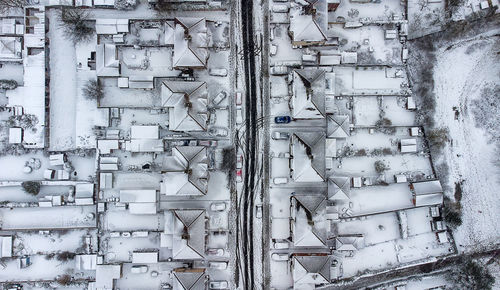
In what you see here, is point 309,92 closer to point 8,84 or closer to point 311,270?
point 311,270

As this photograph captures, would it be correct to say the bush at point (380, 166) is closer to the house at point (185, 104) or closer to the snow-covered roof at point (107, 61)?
the house at point (185, 104)

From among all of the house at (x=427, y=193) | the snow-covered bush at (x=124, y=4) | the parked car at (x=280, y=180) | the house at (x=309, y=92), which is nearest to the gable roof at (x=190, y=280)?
the parked car at (x=280, y=180)

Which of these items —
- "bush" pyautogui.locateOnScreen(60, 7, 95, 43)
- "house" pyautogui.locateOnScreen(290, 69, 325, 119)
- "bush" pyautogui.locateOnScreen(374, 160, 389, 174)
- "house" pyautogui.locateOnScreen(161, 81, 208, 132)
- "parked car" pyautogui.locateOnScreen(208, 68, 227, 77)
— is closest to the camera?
"house" pyautogui.locateOnScreen(161, 81, 208, 132)

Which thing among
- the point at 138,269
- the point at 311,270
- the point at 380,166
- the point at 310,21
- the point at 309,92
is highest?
the point at 310,21

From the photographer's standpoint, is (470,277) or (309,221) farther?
(470,277)

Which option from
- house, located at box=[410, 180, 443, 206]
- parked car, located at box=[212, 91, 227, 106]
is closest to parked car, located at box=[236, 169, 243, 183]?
parked car, located at box=[212, 91, 227, 106]

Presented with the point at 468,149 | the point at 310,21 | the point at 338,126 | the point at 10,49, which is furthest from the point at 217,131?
the point at 468,149

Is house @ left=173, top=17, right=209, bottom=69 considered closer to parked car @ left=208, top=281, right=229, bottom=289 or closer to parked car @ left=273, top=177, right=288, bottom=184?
parked car @ left=273, top=177, right=288, bottom=184

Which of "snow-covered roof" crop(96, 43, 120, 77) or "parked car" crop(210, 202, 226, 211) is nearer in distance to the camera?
"snow-covered roof" crop(96, 43, 120, 77)
